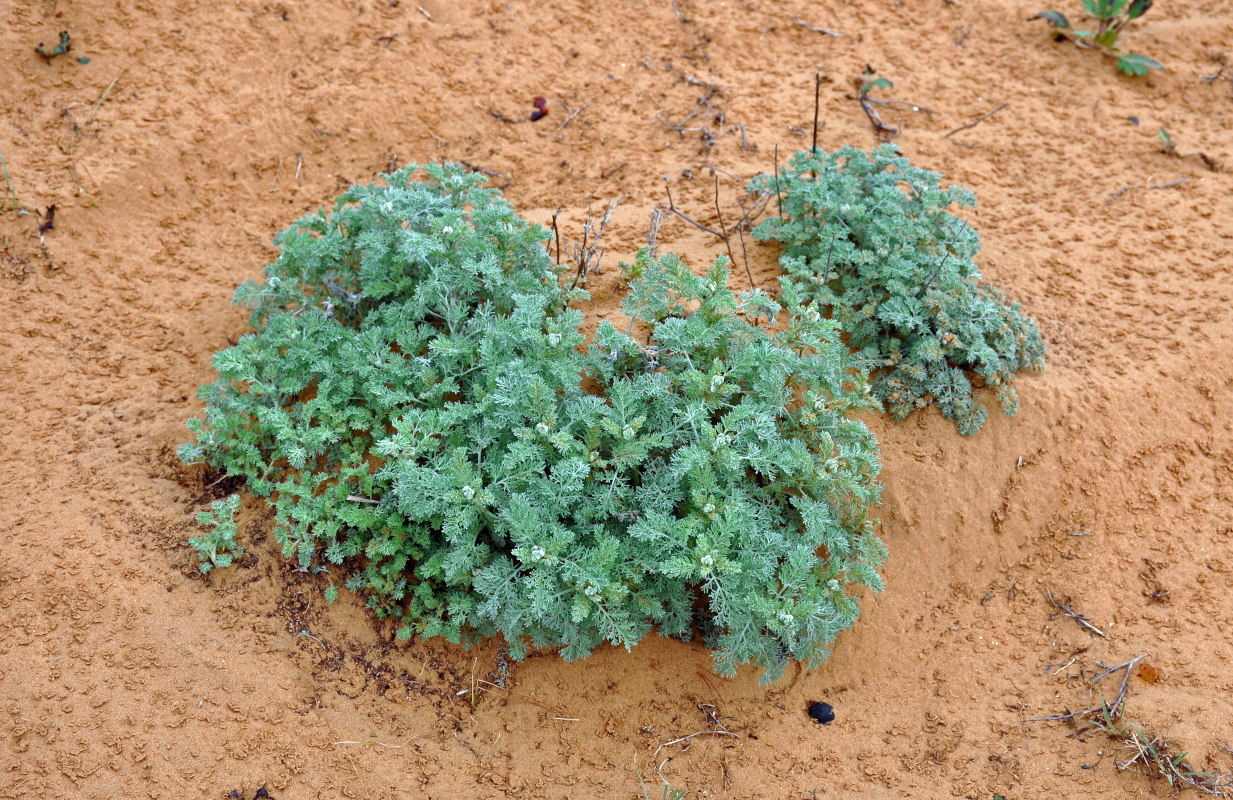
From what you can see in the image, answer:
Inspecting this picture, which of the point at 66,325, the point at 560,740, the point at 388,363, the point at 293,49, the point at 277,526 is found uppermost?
the point at 293,49

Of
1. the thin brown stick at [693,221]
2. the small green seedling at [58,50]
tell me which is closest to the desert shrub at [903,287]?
the thin brown stick at [693,221]

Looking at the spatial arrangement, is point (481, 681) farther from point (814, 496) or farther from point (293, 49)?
point (293, 49)

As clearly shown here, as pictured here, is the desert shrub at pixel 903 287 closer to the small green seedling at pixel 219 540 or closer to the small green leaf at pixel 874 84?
the small green leaf at pixel 874 84

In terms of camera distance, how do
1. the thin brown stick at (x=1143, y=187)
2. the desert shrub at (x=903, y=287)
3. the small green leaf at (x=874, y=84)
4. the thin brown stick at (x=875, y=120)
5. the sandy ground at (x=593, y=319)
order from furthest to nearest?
1. the small green leaf at (x=874, y=84)
2. the thin brown stick at (x=875, y=120)
3. the thin brown stick at (x=1143, y=187)
4. the desert shrub at (x=903, y=287)
5. the sandy ground at (x=593, y=319)

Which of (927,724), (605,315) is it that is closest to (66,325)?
(605,315)

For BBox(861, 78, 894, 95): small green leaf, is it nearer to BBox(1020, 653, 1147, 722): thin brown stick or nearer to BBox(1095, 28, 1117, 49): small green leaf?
BBox(1095, 28, 1117, 49): small green leaf

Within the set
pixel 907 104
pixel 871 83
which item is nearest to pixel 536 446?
pixel 871 83
